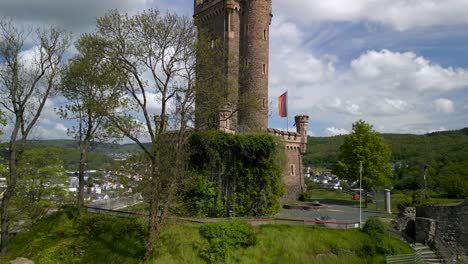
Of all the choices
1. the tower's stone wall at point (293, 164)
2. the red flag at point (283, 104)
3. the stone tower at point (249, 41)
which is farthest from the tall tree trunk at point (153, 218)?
the red flag at point (283, 104)

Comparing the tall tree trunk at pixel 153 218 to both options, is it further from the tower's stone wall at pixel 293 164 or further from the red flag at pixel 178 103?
the tower's stone wall at pixel 293 164

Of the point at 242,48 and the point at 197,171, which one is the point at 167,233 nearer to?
the point at 197,171

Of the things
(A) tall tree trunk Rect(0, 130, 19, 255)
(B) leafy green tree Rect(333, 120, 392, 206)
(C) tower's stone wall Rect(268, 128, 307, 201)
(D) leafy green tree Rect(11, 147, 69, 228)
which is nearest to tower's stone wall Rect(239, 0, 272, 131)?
(C) tower's stone wall Rect(268, 128, 307, 201)

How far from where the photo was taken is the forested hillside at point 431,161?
56856 mm

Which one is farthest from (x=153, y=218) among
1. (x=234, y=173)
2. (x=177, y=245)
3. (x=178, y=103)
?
(x=234, y=173)

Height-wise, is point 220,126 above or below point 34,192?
above

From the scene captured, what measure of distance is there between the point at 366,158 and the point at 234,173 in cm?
1880

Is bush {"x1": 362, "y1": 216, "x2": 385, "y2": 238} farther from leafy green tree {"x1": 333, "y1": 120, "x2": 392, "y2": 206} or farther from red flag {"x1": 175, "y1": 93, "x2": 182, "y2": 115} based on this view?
leafy green tree {"x1": 333, "y1": 120, "x2": 392, "y2": 206}

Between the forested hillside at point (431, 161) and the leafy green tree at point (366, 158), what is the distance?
14.3 metres

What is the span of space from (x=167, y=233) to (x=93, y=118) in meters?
8.87

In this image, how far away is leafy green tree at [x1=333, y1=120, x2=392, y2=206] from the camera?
37.5 m

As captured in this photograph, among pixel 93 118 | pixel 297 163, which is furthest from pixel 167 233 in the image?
pixel 297 163

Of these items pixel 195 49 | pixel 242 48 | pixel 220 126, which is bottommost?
pixel 220 126

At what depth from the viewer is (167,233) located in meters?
18.5
